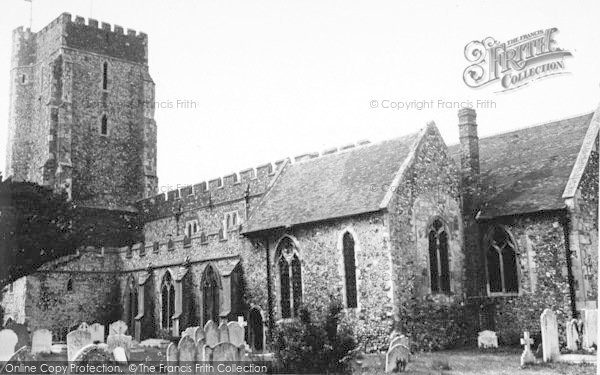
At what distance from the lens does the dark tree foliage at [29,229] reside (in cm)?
2669

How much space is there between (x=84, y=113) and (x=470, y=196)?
27690 millimetres

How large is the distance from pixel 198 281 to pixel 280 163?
6489 mm

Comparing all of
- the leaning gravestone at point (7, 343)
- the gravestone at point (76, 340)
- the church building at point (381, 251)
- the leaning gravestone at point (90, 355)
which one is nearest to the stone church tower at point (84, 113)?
the church building at point (381, 251)

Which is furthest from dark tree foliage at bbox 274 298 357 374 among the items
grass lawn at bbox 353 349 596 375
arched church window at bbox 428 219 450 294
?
arched church window at bbox 428 219 450 294

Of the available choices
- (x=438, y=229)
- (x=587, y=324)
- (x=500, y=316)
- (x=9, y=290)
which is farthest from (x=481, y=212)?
(x=9, y=290)

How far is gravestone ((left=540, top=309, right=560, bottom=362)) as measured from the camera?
56.9 ft

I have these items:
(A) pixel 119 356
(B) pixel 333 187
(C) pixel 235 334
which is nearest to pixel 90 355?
(A) pixel 119 356

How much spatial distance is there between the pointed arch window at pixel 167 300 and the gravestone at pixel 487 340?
14.5 metres

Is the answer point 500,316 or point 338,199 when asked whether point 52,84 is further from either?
point 500,316

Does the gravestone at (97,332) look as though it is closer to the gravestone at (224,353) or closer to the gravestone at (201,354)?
the gravestone at (201,354)

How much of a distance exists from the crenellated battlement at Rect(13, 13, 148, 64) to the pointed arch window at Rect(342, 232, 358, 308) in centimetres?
2815

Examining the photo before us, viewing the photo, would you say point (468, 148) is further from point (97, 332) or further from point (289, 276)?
point (97, 332)

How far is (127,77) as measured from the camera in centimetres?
4644

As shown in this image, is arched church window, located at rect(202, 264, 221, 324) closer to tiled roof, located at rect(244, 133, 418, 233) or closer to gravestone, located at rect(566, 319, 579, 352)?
tiled roof, located at rect(244, 133, 418, 233)
